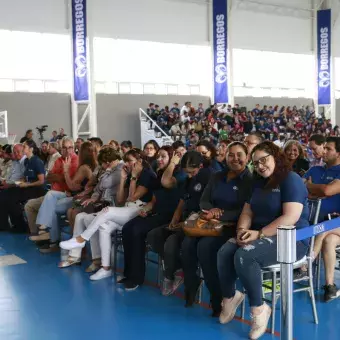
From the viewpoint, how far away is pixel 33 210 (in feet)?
23.4

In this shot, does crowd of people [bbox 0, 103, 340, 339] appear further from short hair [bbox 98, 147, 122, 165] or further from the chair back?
the chair back

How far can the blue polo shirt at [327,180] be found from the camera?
14.8ft

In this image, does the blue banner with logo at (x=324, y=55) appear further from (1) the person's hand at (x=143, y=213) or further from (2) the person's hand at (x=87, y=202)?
(1) the person's hand at (x=143, y=213)

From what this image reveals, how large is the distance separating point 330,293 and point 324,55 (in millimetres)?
21450

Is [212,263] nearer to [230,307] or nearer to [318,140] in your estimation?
[230,307]

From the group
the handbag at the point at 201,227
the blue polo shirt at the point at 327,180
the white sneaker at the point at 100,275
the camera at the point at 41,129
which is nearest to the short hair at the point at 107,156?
the white sneaker at the point at 100,275

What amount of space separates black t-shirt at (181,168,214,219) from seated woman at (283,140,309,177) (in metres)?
1.28

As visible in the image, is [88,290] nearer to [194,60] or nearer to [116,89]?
[116,89]

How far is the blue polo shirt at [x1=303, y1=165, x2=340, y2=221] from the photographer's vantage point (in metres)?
4.50

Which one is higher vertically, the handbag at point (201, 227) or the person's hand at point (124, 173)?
the person's hand at point (124, 173)

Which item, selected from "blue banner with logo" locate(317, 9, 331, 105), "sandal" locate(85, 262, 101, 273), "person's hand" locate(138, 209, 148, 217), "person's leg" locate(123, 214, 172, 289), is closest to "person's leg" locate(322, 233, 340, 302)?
"person's leg" locate(123, 214, 172, 289)

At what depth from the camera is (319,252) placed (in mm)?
4469

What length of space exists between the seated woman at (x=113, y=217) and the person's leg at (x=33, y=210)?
1600 mm

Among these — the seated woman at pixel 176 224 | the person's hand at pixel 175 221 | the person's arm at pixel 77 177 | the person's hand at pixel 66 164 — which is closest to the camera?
the seated woman at pixel 176 224
